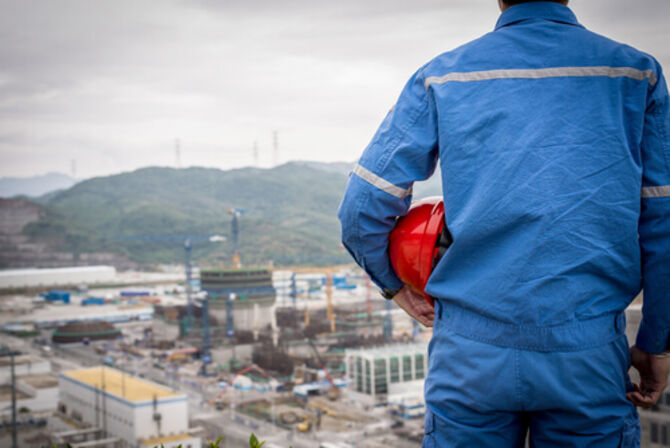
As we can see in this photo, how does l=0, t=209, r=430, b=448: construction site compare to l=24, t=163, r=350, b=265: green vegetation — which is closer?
l=0, t=209, r=430, b=448: construction site

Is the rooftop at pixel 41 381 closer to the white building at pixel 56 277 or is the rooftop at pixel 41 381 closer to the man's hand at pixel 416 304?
the white building at pixel 56 277

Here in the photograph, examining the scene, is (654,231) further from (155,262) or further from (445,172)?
(155,262)

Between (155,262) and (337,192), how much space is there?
1120 cm

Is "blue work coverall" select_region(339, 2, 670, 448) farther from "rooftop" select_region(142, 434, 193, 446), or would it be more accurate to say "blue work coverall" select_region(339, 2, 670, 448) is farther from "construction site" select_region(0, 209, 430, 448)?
"rooftop" select_region(142, 434, 193, 446)

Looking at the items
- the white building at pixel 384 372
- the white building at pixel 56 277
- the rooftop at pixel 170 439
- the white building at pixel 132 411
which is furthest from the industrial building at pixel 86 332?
the rooftop at pixel 170 439

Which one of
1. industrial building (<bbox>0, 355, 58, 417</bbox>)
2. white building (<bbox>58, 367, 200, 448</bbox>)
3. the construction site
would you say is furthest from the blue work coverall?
industrial building (<bbox>0, 355, 58, 417</bbox>)

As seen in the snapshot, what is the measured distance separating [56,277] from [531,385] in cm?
2132

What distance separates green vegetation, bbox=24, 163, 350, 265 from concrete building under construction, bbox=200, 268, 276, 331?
5.83 meters

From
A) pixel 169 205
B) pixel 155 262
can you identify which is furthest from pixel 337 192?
pixel 155 262

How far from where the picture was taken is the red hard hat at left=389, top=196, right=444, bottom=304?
53 centimetres

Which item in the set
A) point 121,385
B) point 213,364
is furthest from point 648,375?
point 213,364

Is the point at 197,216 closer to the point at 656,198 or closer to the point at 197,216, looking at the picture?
the point at 197,216

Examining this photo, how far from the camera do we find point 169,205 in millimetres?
28969

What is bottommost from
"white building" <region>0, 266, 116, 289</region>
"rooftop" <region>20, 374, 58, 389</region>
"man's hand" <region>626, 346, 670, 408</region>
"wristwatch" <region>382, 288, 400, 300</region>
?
"rooftop" <region>20, 374, 58, 389</region>
